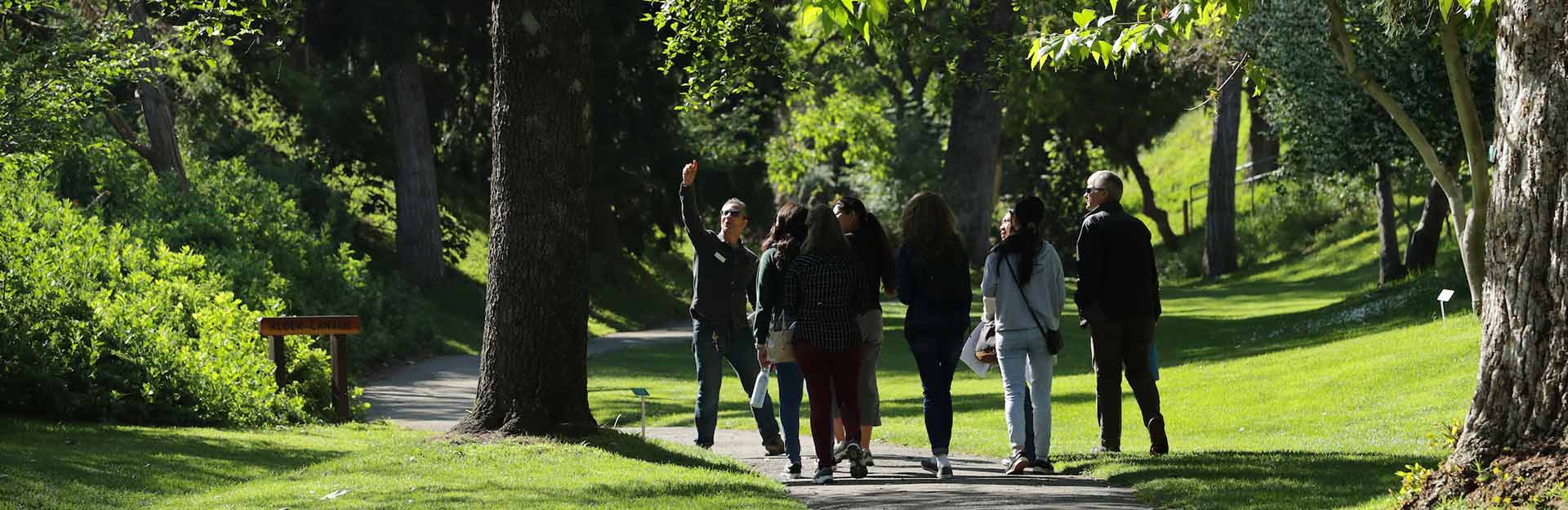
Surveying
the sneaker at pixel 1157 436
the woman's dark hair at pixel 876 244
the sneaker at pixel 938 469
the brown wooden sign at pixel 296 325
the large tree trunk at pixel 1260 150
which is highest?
the large tree trunk at pixel 1260 150

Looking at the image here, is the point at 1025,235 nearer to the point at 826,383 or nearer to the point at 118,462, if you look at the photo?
the point at 826,383

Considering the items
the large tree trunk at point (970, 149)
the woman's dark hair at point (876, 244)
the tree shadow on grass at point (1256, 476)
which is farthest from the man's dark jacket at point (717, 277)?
the large tree trunk at point (970, 149)

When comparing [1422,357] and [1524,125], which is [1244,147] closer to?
[1422,357]

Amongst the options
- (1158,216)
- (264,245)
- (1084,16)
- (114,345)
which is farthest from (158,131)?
(1158,216)

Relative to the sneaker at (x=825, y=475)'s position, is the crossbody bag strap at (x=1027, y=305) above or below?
above

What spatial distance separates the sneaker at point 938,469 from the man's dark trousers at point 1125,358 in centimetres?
123

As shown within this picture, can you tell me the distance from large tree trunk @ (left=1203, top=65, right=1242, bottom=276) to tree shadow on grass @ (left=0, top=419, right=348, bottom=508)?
104 ft

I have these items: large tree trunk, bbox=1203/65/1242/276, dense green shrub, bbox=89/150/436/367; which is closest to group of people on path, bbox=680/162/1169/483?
dense green shrub, bbox=89/150/436/367

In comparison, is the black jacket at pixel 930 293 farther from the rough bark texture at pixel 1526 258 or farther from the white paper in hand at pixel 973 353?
the rough bark texture at pixel 1526 258

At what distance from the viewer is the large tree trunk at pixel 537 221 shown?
1207 cm

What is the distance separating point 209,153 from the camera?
29984 mm

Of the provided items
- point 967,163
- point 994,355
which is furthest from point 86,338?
point 967,163

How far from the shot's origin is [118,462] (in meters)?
11.9

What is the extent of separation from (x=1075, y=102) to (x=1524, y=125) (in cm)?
3968
